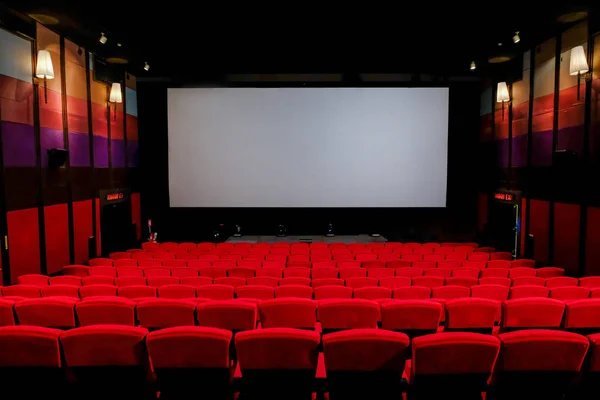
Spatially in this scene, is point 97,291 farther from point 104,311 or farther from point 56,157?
point 56,157

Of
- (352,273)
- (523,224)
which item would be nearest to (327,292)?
(352,273)

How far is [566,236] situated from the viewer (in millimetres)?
7734

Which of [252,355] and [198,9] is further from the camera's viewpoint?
[198,9]

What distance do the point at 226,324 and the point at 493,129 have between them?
1030 cm

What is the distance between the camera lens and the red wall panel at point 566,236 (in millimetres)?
7445

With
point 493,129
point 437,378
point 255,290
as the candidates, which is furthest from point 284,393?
point 493,129

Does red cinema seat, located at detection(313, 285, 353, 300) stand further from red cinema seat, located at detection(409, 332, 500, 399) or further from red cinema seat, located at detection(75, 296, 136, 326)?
red cinema seat, located at detection(409, 332, 500, 399)

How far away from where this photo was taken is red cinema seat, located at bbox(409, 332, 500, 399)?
2.19 meters

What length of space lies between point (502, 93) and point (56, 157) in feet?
33.0

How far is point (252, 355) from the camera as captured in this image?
230cm

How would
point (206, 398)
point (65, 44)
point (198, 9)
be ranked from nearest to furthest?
1. point (206, 398)
2. point (198, 9)
3. point (65, 44)

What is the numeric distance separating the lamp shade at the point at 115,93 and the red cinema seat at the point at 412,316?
9184 mm

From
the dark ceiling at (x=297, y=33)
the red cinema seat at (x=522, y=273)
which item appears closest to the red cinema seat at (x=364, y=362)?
the red cinema seat at (x=522, y=273)

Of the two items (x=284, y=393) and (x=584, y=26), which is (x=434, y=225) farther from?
(x=284, y=393)
